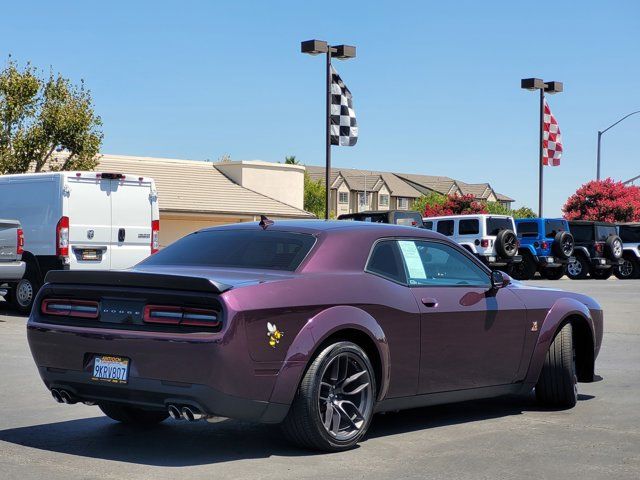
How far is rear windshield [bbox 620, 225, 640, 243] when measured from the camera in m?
38.2

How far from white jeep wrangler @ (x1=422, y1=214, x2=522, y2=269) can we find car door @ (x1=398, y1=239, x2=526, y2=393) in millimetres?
24281

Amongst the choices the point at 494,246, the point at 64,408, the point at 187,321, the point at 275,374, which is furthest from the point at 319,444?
the point at 494,246

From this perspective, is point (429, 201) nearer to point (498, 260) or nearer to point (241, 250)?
point (498, 260)

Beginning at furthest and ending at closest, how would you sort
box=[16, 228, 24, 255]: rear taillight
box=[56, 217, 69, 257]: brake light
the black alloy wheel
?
the black alloy wheel → box=[56, 217, 69, 257]: brake light → box=[16, 228, 24, 255]: rear taillight

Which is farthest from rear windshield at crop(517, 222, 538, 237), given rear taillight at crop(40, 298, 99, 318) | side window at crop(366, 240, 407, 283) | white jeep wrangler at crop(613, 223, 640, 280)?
rear taillight at crop(40, 298, 99, 318)

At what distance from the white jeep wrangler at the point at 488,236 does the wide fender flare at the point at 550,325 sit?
2363cm

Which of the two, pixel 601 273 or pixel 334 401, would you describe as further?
pixel 601 273

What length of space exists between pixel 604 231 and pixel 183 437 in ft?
103

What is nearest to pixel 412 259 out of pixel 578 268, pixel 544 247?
pixel 544 247

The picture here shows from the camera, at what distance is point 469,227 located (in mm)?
33719

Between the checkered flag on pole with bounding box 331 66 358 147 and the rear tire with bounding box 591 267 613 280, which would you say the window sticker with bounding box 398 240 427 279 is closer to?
the checkered flag on pole with bounding box 331 66 358 147

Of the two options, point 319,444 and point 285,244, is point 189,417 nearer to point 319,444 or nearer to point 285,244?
point 319,444

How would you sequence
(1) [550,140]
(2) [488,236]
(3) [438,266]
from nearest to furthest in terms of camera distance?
(3) [438,266] < (2) [488,236] < (1) [550,140]

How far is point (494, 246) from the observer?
32.9m
